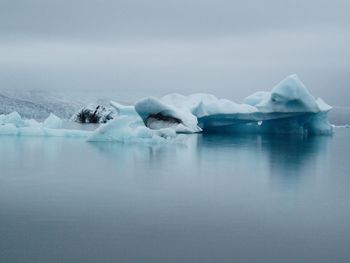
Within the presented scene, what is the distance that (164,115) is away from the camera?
1631 centimetres

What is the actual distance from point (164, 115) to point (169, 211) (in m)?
11.8

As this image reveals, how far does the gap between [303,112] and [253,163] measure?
25.3ft

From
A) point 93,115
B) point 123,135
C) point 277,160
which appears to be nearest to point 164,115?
point 123,135

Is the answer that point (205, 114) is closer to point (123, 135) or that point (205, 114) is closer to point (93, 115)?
point (123, 135)

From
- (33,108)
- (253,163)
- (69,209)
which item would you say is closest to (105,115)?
(33,108)

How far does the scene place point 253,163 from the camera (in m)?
9.48

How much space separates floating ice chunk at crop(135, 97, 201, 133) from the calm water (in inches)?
262

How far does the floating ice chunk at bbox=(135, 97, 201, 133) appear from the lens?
15.8m

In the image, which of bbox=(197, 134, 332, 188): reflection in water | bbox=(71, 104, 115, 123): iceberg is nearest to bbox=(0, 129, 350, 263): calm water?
bbox=(197, 134, 332, 188): reflection in water

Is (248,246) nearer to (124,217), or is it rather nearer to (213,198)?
(124,217)

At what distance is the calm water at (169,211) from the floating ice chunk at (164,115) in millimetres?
6652

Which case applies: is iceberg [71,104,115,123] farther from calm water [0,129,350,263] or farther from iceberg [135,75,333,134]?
calm water [0,129,350,263]

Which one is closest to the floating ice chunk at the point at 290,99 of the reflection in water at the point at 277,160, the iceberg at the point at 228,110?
the iceberg at the point at 228,110

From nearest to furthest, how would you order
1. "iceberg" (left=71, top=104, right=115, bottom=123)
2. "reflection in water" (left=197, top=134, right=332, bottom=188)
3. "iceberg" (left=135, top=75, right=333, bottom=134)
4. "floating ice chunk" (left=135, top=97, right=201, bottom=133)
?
1. "reflection in water" (left=197, top=134, right=332, bottom=188)
2. "floating ice chunk" (left=135, top=97, right=201, bottom=133)
3. "iceberg" (left=135, top=75, right=333, bottom=134)
4. "iceberg" (left=71, top=104, right=115, bottom=123)
